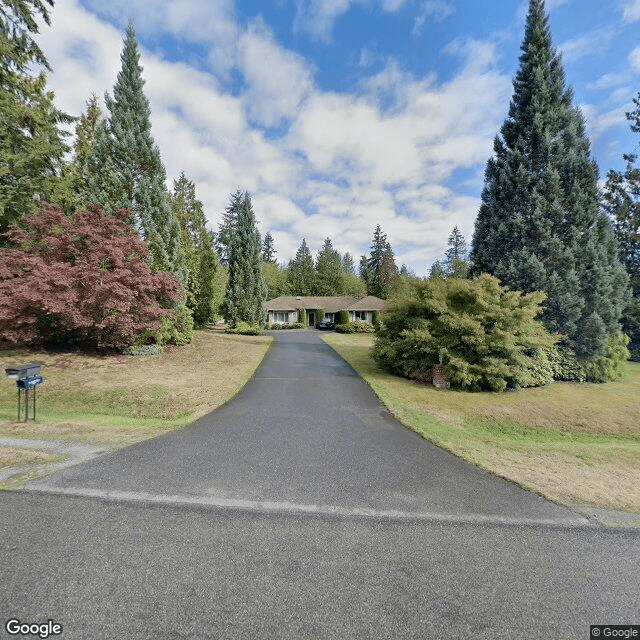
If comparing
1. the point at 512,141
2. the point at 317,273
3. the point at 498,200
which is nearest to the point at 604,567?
the point at 498,200

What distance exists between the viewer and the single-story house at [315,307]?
128ft

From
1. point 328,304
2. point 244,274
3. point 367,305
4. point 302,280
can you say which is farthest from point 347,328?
point 302,280

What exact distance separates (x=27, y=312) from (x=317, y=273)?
46.2 meters

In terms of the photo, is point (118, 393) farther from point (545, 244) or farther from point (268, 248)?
point (268, 248)

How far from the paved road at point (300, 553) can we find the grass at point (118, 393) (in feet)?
5.50

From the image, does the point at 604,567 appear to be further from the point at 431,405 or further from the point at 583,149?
the point at 583,149

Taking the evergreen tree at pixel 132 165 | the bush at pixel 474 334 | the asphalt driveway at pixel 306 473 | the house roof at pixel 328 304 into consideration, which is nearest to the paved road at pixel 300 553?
the asphalt driveway at pixel 306 473

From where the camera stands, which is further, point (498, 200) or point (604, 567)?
point (498, 200)

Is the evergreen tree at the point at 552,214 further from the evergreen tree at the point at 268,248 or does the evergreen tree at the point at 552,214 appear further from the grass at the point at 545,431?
the evergreen tree at the point at 268,248

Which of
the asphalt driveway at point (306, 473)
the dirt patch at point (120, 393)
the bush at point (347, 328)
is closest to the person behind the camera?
the asphalt driveway at point (306, 473)

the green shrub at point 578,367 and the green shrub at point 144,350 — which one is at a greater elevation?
the green shrub at point 144,350

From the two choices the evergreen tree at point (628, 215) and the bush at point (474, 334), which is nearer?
the bush at point (474, 334)

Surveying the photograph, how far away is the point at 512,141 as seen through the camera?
13.2 meters

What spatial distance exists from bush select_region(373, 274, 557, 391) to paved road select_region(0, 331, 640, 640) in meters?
6.12
